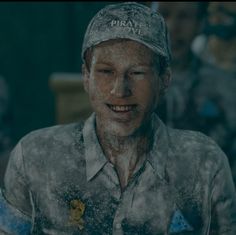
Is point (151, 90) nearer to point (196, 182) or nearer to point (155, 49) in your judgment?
point (155, 49)

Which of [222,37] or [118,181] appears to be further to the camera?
[222,37]

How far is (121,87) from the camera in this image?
383 cm

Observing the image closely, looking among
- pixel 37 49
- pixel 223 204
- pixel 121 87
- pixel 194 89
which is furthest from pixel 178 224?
pixel 37 49

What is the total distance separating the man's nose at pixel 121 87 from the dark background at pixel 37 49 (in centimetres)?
484

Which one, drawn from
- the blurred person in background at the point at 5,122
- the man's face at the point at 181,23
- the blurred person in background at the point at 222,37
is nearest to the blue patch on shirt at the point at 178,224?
the man's face at the point at 181,23

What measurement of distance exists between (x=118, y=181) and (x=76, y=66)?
188 inches

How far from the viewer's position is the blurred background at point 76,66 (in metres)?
6.36

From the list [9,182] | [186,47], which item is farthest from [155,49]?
[186,47]

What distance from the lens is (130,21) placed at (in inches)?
152

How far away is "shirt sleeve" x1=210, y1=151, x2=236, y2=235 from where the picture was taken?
160 inches

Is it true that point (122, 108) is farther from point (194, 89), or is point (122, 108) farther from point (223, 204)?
point (194, 89)

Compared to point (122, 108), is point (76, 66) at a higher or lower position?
lower

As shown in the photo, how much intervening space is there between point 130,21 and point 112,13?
102 mm

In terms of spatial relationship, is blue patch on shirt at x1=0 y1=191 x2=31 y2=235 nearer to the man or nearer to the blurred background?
the man
